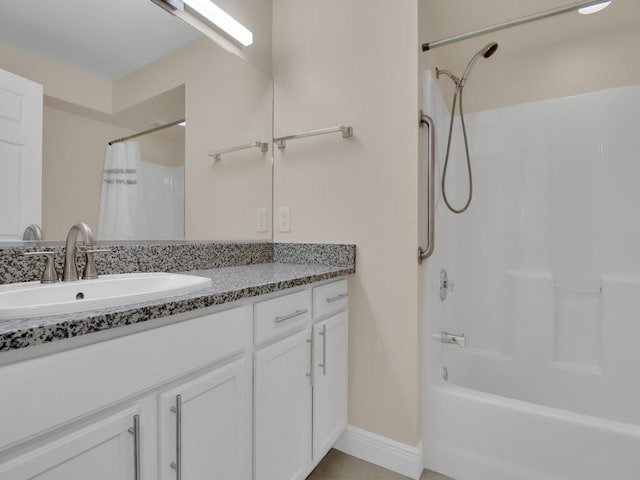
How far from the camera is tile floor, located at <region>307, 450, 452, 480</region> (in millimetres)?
1428

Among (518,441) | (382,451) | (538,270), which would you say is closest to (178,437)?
(382,451)

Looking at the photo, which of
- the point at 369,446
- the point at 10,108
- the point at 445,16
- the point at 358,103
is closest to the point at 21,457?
the point at 10,108

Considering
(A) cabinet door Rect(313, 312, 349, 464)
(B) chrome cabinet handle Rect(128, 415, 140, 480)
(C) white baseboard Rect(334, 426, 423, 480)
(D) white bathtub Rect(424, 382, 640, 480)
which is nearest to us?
(B) chrome cabinet handle Rect(128, 415, 140, 480)

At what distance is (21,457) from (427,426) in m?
1.45

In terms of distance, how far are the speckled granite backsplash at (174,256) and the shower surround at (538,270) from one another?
561 mm

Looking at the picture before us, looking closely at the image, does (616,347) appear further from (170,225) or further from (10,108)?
(10,108)

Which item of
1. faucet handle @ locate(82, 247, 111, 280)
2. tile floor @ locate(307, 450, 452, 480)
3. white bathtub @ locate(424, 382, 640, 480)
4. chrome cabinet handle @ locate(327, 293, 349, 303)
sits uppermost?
faucet handle @ locate(82, 247, 111, 280)

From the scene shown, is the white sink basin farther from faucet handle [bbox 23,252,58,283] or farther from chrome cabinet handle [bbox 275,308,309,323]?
chrome cabinet handle [bbox 275,308,309,323]

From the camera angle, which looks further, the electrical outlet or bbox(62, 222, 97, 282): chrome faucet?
the electrical outlet

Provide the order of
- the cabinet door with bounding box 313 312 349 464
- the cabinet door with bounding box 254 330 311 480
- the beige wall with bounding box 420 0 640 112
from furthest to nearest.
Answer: the beige wall with bounding box 420 0 640 112 → the cabinet door with bounding box 313 312 349 464 → the cabinet door with bounding box 254 330 311 480

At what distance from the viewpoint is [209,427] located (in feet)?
2.89

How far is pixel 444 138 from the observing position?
6.23 ft

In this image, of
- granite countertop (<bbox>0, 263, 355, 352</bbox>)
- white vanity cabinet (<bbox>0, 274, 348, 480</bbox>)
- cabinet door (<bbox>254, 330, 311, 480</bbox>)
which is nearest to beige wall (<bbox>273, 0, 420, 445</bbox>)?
white vanity cabinet (<bbox>0, 274, 348, 480</bbox>)

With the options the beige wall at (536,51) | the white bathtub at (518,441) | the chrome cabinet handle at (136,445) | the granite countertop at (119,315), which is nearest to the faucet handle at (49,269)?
the granite countertop at (119,315)
